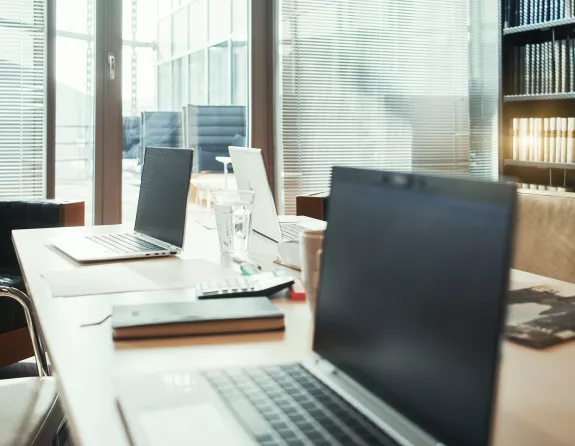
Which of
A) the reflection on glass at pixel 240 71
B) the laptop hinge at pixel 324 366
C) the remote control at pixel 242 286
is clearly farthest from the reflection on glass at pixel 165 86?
the laptop hinge at pixel 324 366

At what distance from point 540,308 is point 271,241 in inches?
37.0

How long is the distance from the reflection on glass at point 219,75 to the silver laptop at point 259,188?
6.41ft

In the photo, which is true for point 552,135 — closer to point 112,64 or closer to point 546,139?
point 546,139

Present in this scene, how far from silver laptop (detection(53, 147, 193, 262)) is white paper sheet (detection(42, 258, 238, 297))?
11 centimetres

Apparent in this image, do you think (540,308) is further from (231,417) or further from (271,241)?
(271,241)

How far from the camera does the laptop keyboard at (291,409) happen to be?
0.65 m

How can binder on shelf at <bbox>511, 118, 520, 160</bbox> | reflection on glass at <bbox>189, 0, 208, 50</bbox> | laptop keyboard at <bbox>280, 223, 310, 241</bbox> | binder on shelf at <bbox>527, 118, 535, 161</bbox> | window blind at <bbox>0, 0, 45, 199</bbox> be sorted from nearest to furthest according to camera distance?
1. laptop keyboard at <bbox>280, 223, 310, 241</bbox>
2. window blind at <bbox>0, 0, 45, 199</bbox>
3. reflection on glass at <bbox>189, 0, 208, 50</bbox>
4. binder on shelf at <bbox>527, 118, 535, 161</bbox>
5. binder on shelf at <bbox>511, 118, 520, 160</bbox>

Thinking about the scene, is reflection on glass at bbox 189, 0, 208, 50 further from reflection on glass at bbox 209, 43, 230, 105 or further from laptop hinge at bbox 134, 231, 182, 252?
laptop hinge at bbox 134, 231, 182, 252

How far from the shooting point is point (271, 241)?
6.51 ft

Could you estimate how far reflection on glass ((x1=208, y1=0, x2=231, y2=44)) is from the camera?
13.2 ft

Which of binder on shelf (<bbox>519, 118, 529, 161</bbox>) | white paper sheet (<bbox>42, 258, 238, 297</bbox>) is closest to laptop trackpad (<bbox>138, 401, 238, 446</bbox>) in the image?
white paper sheet (<bbox>42, 258, 238, 297</bbox>)

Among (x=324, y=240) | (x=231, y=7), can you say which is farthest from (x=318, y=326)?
(x=231, y=7)

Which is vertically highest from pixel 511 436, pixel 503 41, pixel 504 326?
pixel 503 41

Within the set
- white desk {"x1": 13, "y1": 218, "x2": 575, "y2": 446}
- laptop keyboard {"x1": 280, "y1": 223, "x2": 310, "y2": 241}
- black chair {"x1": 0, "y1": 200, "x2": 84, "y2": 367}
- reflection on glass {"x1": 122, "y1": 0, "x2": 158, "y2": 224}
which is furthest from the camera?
reflection on glass {"x1": 122, "y1": 0, "x2": 158, "y2": 224}
